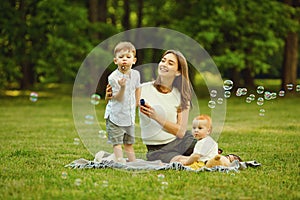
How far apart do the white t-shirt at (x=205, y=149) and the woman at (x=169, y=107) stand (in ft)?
0.89

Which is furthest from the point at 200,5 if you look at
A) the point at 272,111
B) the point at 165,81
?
the point at 165,81

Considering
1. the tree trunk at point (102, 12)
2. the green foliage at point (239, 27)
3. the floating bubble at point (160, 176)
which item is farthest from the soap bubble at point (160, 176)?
the tree trunk at point (102, 12)

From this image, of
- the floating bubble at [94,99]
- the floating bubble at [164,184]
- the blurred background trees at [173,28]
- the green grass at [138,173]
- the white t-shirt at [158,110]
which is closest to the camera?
the green grass at [138,173]

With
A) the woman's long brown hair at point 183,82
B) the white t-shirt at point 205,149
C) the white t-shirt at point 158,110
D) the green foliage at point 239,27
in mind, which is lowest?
the white t-shirt at point 205,149

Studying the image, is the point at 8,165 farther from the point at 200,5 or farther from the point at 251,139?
the point at 200,5

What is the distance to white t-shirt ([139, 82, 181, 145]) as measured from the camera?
514 cm

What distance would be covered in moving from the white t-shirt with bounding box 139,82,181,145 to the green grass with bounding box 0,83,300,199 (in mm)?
630

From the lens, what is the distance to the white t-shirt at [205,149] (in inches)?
194

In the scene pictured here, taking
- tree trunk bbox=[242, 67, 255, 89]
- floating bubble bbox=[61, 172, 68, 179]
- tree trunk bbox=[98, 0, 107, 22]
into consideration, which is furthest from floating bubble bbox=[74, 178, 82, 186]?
tree trunk bbox=[242, 67, 255, 89]

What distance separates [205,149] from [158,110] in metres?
0.56

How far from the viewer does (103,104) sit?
14.3m

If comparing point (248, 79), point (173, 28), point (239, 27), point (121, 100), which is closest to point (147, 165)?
point (121, 100)

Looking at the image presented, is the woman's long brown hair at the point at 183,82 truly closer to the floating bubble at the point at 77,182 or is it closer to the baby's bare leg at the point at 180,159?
the baby's bare leg at the point at 180,159

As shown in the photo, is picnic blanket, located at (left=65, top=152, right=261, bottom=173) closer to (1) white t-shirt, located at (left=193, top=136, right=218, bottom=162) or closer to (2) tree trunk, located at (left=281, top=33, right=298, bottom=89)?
(1) white t-shirt, located at (left=193, top=136, right=218, bottom=162)
